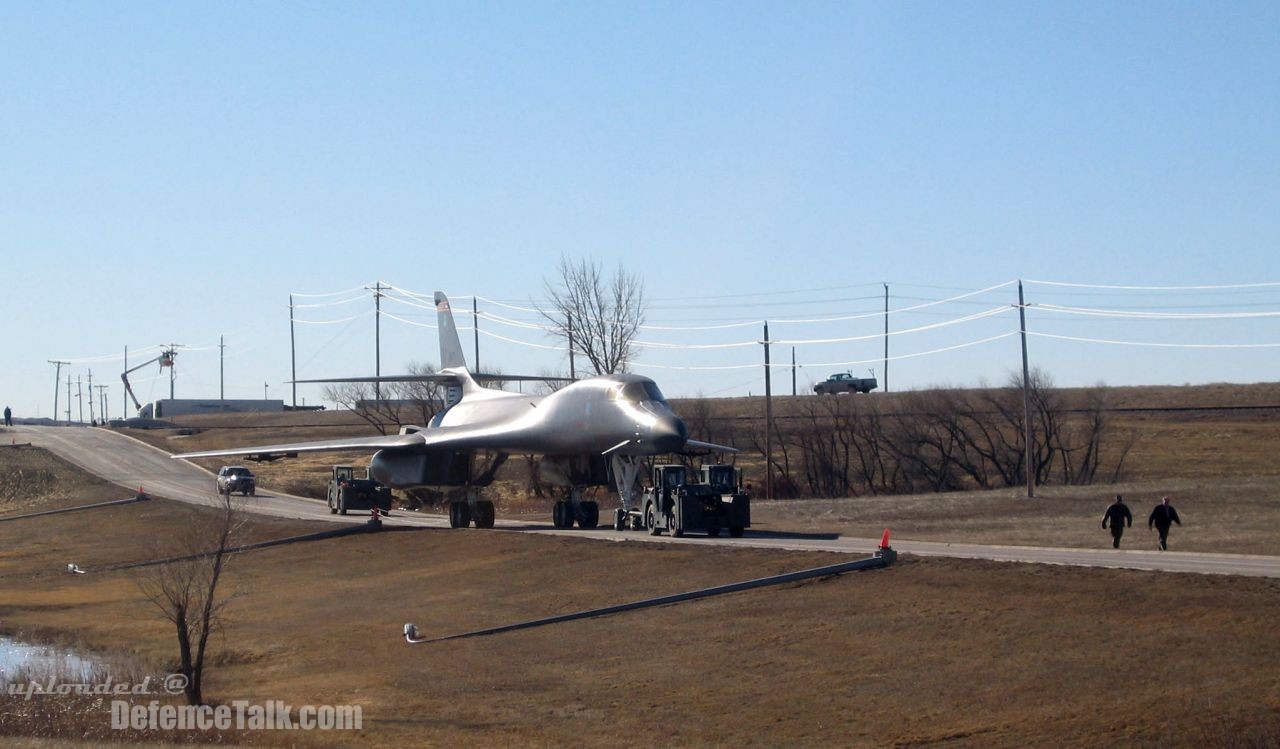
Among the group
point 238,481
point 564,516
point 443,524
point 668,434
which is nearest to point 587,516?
point 564,516

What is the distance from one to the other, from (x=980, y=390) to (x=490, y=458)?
3948 cm

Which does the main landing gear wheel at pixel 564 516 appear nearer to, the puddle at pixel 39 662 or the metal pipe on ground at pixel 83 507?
the puddle at pixel 39 662

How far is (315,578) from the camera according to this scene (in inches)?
1448

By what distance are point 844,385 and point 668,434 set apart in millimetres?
70331

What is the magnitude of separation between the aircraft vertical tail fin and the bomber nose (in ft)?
63.0

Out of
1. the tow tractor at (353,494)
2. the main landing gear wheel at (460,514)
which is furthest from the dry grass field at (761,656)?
the tow tractor at (353,494)

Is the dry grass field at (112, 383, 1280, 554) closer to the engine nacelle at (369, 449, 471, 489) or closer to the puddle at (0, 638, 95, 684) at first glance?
the engine nacelle at (369, 449, 471, 489)

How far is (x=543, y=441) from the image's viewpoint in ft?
136

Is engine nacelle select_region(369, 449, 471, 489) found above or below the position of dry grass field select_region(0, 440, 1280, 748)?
above

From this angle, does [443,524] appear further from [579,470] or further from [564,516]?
[579,470]

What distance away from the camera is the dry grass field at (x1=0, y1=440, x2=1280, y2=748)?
16078 millimetres

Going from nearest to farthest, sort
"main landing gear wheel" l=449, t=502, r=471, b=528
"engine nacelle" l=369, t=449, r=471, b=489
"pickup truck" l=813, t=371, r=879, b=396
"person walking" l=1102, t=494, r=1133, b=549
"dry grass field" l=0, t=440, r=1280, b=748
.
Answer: "dry grass field" l=0, t=440, r=1280, b=748, "person walking" l=1102, t=494, r=1133, b=549, "main landing gear wheel" l=449, t=502, r=471, b=528, "engine nacelle" l=369, t=449, r=471, b=489, "pickup truck" l=813, t=371, r=879, b=396

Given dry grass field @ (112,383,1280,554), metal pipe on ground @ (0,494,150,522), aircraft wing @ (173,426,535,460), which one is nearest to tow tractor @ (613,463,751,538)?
dry grass field @ (112,383,1280,554)

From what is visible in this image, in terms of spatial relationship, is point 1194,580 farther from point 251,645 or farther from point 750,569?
point 251,645
